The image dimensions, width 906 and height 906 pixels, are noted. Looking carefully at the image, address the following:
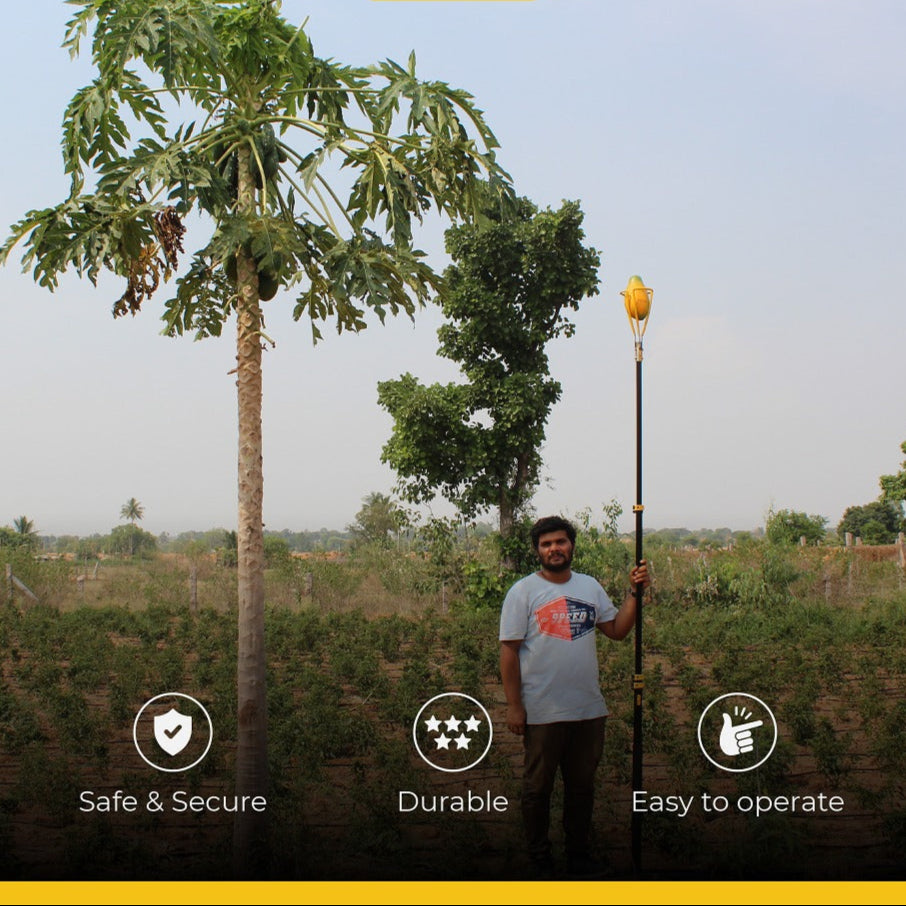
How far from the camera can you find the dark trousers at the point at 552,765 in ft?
12.8

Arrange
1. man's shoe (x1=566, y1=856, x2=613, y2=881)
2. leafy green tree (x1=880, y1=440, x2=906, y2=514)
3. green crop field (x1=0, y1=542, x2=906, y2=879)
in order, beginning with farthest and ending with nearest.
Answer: leafy green tree (x1=880, y1=440, x2=906, y2=514) < green crop field (x1=0, y1=542, x2=906, y2=879) < man's shoe (x1=566, y1=856, x2=613, y2=881)

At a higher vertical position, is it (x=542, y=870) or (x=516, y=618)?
(x=516, y=618)

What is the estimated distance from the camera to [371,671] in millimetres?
9344

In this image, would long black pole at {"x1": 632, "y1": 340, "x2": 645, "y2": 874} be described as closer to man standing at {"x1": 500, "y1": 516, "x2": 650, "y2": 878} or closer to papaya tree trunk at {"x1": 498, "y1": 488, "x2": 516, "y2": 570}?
man standing at {"x1": 500, "y1": 516, "x2": 650, "y2": 878}

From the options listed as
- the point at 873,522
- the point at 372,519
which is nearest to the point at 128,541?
the point at 372,519

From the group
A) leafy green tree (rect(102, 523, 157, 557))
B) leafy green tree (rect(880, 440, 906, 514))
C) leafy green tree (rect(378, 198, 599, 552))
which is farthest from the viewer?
leafy green tree (rect(102, 523, 157, 557))

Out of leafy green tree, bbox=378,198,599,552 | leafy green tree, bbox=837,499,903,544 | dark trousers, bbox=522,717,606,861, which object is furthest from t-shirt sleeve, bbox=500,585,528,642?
leafy green tree, bbox=837,499,903,544

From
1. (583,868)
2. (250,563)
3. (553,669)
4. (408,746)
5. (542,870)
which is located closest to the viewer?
(553,669)

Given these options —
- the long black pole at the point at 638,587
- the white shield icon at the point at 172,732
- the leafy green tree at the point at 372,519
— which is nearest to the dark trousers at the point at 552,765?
the long black pole at the point at 638,587

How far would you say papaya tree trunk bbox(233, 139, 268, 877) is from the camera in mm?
4902

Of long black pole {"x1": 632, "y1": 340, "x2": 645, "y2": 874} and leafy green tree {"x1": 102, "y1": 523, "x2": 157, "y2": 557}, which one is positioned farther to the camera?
leafy green tree {"x1": 102, "y1": 523, "x2": 157, "y2": 557}

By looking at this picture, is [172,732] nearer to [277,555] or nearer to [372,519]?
[277,555]

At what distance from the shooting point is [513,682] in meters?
3.88

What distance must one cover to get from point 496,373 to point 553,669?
10.2 m
